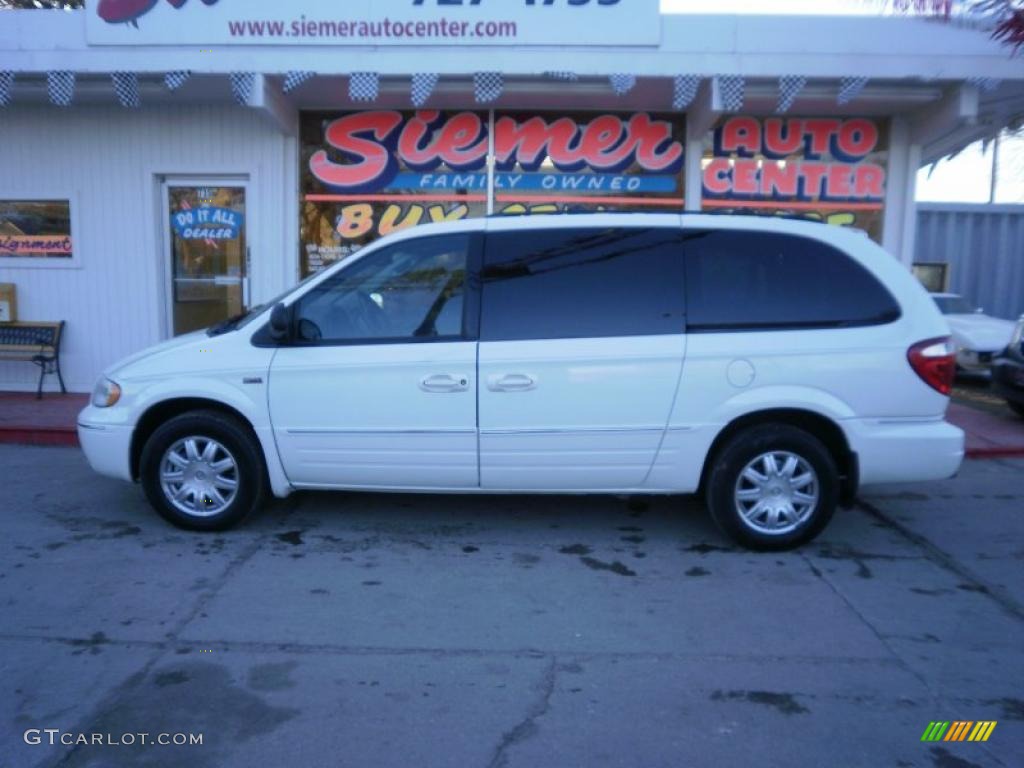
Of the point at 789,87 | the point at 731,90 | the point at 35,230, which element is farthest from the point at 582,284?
the point at 35,230

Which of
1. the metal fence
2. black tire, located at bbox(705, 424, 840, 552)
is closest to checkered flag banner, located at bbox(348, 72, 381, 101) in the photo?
black tire, located at bbox(705, 424, 840, 552)

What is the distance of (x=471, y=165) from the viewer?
9.55 metres

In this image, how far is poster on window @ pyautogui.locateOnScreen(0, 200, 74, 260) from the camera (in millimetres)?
9602

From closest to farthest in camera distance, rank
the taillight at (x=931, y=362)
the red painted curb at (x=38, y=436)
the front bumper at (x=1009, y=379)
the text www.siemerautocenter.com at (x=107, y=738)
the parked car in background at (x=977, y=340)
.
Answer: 1. the text www.siemerautocenter.com at (x=107, y=738)
2. the taillight at (x=931, y=362)
3. the red painted curb at (x=38, y=436)
4. the front bumper at (x=1009, y=379)
5. the parked car in background at (x=977, y=340)

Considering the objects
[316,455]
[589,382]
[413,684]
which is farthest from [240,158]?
[413,684]

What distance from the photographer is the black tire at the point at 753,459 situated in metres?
4.92

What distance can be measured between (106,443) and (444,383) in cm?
220

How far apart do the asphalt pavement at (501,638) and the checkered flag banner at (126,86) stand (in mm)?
4399

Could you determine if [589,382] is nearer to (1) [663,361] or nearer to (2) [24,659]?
(1) [663,361]

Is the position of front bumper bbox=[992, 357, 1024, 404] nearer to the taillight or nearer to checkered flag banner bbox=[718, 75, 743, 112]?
checkered flag banner bbox=[718, 75, 743, 112]

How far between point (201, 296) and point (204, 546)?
5342mm

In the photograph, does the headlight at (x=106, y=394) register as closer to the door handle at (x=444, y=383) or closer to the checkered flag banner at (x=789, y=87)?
the door handle at (x=444, y=383)

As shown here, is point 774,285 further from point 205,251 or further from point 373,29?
point 205,251

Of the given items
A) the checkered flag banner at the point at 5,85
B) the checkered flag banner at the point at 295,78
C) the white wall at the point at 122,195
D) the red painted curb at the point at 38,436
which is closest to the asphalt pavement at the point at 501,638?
the red painted curb at the point at 38,436
